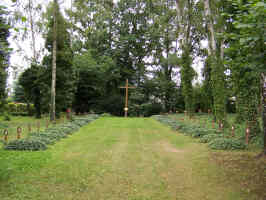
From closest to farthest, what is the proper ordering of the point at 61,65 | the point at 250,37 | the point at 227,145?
the point at 250,37, the point at 227,145, the point at 61,65

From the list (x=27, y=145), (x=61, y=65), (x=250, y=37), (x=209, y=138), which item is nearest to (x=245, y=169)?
(x=250, y=37)

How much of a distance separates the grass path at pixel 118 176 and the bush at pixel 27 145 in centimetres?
37

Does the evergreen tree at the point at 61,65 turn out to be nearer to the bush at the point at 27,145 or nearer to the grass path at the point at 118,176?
the bush at the point at 27,145

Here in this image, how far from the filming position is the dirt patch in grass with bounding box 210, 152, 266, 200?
4.83m

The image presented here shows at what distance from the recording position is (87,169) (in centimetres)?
606

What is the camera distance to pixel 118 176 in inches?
221

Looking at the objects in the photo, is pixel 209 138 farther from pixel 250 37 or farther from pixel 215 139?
pixel 250 37

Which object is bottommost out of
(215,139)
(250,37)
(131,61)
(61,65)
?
(215,139)

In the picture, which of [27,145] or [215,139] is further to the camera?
[215,139]

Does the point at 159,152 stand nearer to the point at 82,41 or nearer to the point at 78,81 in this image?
the point at 78,81

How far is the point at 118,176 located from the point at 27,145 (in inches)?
161

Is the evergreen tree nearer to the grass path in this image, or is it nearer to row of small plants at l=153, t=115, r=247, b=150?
row of small plants at l=153, t=115, r=247, b=150

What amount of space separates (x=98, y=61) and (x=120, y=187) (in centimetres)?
2598

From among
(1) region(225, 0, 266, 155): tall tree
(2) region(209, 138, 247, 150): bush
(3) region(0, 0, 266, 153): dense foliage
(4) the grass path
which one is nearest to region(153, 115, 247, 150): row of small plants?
(2) region(209, 138, 247, 150): bush
